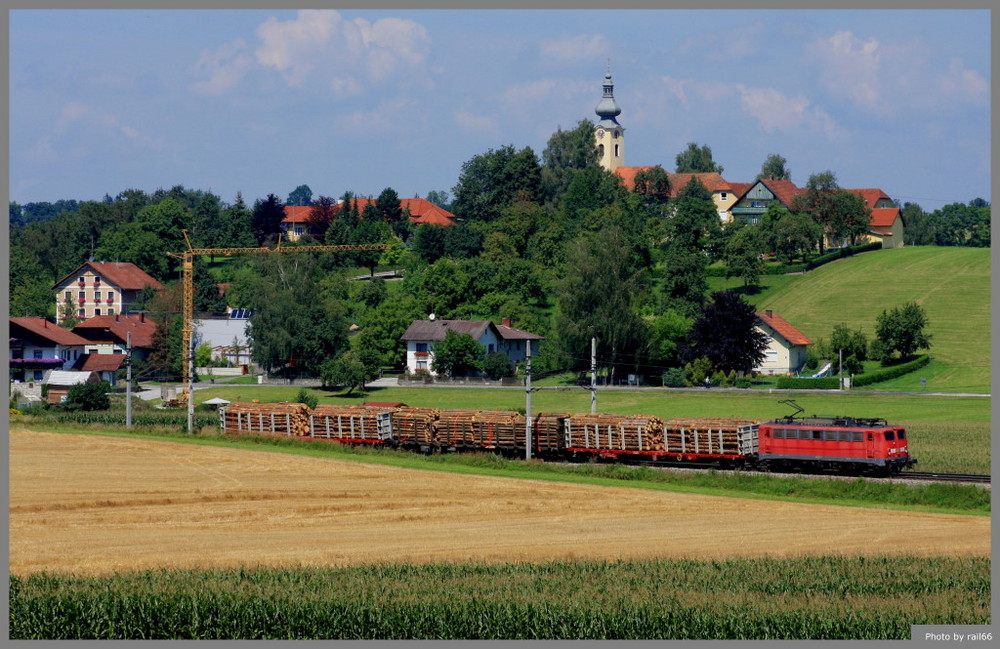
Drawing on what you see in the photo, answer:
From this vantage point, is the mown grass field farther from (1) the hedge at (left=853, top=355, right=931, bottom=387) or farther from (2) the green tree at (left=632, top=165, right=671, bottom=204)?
(2) the green tree at (left=632, top=165, right=671, bottom=204)

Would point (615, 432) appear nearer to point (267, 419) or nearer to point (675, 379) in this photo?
point (267, 419)

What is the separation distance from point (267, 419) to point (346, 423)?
6.47m

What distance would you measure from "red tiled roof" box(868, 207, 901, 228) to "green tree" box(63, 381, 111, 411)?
4174 inches

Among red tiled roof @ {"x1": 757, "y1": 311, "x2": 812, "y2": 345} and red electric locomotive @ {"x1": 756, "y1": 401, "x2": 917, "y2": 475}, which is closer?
red electric locomotive @ {"x1": 756, "y1": 401, "x2": 917, "y2": 475}

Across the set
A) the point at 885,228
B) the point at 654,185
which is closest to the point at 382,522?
the point at 885,228

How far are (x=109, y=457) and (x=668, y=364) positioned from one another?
57677 millimetres

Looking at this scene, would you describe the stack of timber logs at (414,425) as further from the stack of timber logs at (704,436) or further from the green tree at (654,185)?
the green tree at (654,185)

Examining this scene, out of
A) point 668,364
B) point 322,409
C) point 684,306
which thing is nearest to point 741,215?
point 684,306

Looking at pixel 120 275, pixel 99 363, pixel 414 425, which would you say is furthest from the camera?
pixel 120 275

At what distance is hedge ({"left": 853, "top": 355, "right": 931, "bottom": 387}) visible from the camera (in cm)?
10175

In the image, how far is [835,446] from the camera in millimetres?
58625

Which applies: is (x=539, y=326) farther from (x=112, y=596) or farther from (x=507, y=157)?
(x=112, y=596)

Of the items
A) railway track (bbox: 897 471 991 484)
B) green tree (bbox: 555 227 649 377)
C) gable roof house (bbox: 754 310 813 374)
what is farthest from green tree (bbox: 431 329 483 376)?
railway track (bbox: 897 471 991 484)

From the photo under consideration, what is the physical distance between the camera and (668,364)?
111 meters
